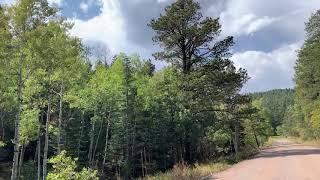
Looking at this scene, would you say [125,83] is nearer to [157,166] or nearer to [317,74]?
[157,166]

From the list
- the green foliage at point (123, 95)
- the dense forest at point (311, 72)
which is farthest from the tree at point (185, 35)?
the dense forest at point (311, 72)

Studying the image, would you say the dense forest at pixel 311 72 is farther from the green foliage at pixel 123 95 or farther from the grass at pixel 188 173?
the grass at pixel 188 173

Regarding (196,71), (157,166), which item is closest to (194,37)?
(196,71)

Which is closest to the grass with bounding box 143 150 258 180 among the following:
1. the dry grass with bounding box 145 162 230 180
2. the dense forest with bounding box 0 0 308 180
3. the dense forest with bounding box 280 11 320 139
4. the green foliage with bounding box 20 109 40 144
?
the dry grass with bounding box 145 162 230 180

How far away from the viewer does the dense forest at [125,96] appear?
23922 millimetres

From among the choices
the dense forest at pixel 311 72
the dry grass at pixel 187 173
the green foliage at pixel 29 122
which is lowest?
the dry grass at pixel 187 173

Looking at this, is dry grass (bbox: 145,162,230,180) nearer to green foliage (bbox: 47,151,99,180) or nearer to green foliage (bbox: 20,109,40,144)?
green foliage (bbox: 47,151,99,180)

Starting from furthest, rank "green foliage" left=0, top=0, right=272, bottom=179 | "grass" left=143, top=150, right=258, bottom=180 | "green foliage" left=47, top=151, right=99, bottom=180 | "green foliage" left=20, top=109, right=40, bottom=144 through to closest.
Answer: "green foliage" left=20, top=109, right=40, bottom=144 < "green foliage" left=0, top=0, right=272, bottom=179 < "grass" left=143, top=150, right=258, bottom=180 < "green foliage" left=47, top=151, right=99, bottom=180

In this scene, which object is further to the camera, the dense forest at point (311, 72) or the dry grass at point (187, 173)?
the dense forest at point (311, 72)

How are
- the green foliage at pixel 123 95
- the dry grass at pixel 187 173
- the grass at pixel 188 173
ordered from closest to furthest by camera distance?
1. the dry grass at pixel 187 173
2. the grass at pixel 188 173
3. the green foliage at pixel 123 95

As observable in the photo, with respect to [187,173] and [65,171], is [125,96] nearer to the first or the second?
[187,173]

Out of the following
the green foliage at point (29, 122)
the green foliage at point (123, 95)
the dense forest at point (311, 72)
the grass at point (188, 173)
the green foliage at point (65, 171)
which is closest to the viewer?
the green foliage at point (65, 171)

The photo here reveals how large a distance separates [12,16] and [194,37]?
1641 cm

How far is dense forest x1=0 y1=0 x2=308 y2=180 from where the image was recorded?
23922 mm
